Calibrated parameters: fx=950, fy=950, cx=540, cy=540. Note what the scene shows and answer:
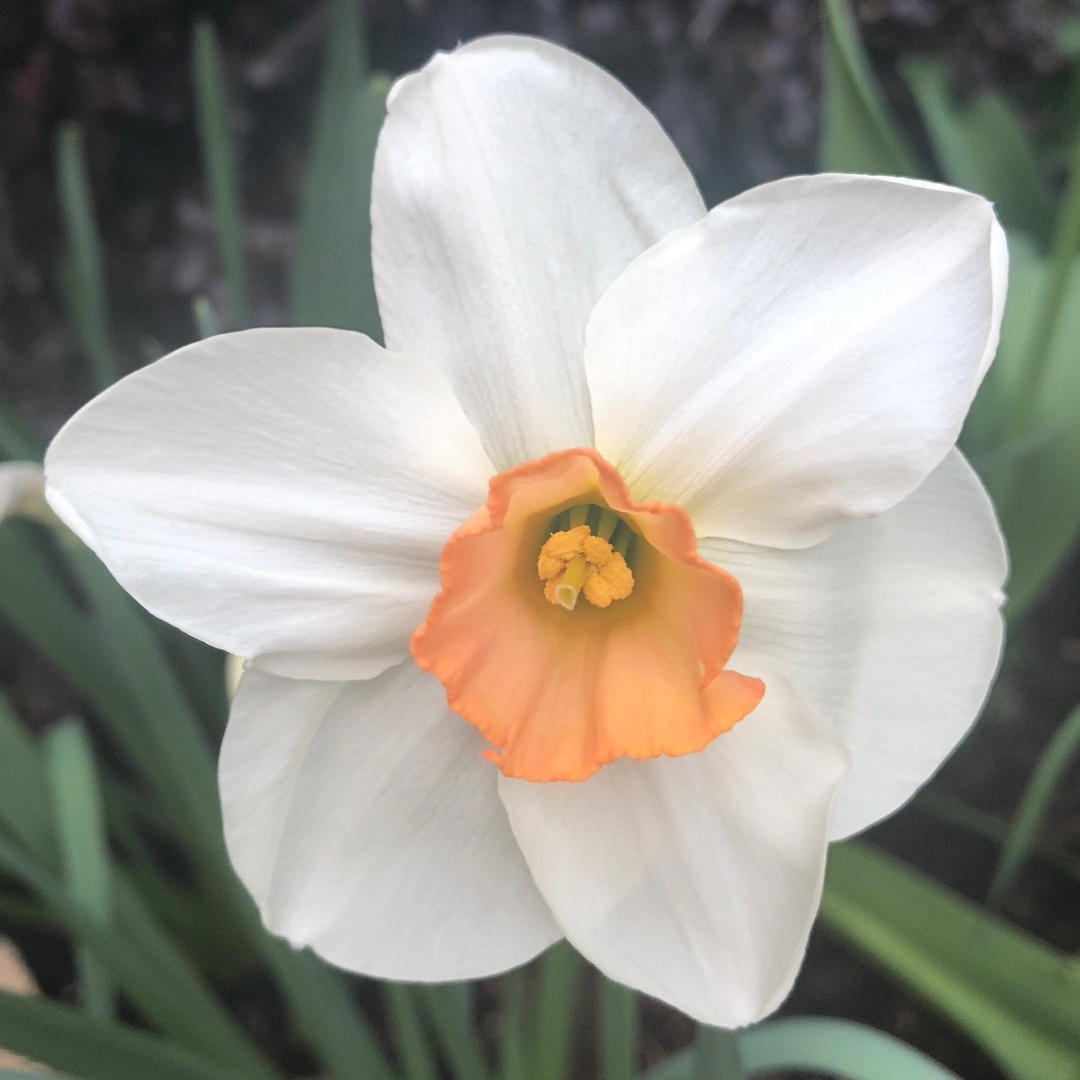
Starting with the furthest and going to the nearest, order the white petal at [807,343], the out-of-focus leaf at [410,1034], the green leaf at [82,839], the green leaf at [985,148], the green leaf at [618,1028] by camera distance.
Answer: the green leaf at [985,148] → the out-of-focus leaf at [410,1034] → the green leaf at [82,839] → the green leaf at [618,1028] → the white petal at [807,343]

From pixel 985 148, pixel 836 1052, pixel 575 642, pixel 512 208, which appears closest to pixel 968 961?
pixel 836 1052

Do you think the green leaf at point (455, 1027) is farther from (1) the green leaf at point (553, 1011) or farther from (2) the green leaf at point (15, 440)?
(2) the green leaf at point (15, 440)

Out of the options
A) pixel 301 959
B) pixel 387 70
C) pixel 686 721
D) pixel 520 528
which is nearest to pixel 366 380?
pixel 520 528

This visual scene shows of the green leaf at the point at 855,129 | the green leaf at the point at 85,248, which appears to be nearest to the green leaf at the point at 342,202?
the green leaf at the point at 85,248

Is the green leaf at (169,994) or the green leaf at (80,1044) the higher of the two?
the green leaf at (80,1044)

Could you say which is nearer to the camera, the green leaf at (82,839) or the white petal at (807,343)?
the white petal at (807,343)

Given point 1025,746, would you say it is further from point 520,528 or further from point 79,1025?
point 79,1025

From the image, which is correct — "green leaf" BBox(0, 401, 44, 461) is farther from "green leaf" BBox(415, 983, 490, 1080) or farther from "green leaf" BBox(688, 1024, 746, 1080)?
"green leaf" BBox(688, 1024, 746, 1080)

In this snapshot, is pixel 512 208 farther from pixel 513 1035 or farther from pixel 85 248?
pixel 513 1035
